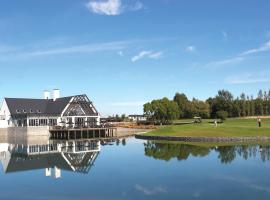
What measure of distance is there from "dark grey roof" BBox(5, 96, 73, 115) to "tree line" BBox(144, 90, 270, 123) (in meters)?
25.0

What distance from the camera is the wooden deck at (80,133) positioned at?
61.5 meters

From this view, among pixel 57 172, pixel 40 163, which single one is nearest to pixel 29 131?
pixel 40 163

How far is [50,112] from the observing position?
67.5 metres

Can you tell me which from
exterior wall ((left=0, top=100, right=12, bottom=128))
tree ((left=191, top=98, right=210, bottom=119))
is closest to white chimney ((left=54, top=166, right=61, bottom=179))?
exterior wall ((left=0, top=100, right=12, bottom=128))

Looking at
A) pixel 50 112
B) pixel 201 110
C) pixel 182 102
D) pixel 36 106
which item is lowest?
pixel 50 112

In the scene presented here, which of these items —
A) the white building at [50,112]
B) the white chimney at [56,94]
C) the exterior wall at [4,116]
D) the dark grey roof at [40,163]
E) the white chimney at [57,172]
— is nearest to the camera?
the white chimney at [57,172]

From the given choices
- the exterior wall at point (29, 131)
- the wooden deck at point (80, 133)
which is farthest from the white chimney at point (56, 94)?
the wooden deck at point (80, 133)

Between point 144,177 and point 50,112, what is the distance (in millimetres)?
47621

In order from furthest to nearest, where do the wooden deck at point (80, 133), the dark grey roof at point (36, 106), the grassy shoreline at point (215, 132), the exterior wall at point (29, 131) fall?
the dark grey roof at point (36, 106)
the exterior wall at point (29, 131)
the wooden deck at point (80, 133)
the grassy shoreline at point (215, 132)

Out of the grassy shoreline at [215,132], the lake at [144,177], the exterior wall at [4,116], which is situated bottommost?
the lake at [144,177]

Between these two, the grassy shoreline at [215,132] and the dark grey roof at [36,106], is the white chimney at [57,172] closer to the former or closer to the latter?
the grassy shoreline at [215,132]

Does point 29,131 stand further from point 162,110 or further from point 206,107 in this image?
point 206,107

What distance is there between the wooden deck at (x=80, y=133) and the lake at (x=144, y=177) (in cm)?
2778

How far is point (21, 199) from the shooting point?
17.0m
